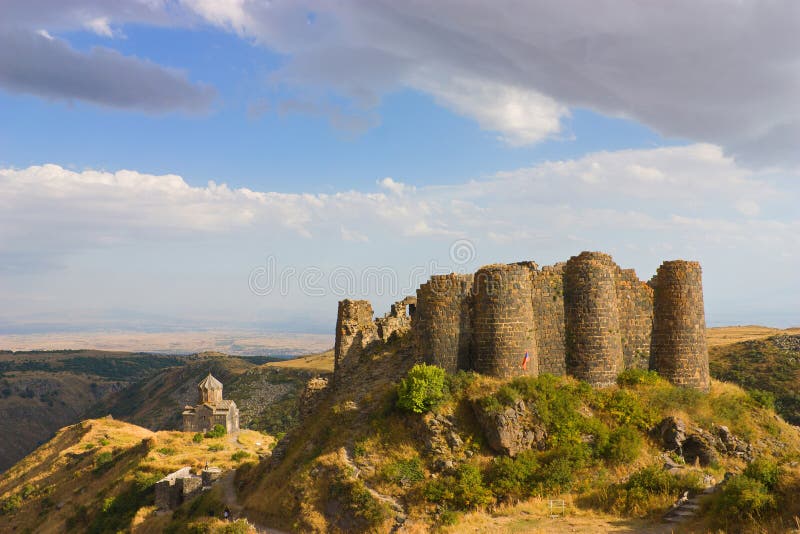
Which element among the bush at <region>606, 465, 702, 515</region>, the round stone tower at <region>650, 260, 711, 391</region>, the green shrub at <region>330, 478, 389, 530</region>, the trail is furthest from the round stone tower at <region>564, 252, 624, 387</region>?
the green shrub at <region>330, 478, 389, 530</region>

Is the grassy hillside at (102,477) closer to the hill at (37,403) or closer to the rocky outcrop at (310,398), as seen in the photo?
the rocky outcrop at (310,398)

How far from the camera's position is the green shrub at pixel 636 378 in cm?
2561

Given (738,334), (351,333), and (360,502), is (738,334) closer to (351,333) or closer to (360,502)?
(351,333)

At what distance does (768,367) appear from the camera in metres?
72.1

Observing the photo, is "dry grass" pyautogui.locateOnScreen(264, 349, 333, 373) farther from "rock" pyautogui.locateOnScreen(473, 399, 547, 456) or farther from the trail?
A: "rock" pyautogui.locateOnScreen(473, 399, 547, 456)

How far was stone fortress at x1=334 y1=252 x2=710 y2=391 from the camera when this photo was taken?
24719 millimetres

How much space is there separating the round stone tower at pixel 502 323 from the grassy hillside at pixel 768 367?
4237cm

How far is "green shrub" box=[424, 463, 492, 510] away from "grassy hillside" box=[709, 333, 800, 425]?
148ft

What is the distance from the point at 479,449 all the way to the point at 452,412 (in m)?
1.80

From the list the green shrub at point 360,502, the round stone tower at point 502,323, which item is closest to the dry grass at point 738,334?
the round stone tower at point 502,323

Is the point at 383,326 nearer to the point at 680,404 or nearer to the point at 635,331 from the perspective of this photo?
the point at 635,331

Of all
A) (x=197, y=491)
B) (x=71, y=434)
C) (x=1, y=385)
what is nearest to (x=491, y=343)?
(x=197, y=491)

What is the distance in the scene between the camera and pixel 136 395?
162 m

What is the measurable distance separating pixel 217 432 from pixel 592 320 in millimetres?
48331
